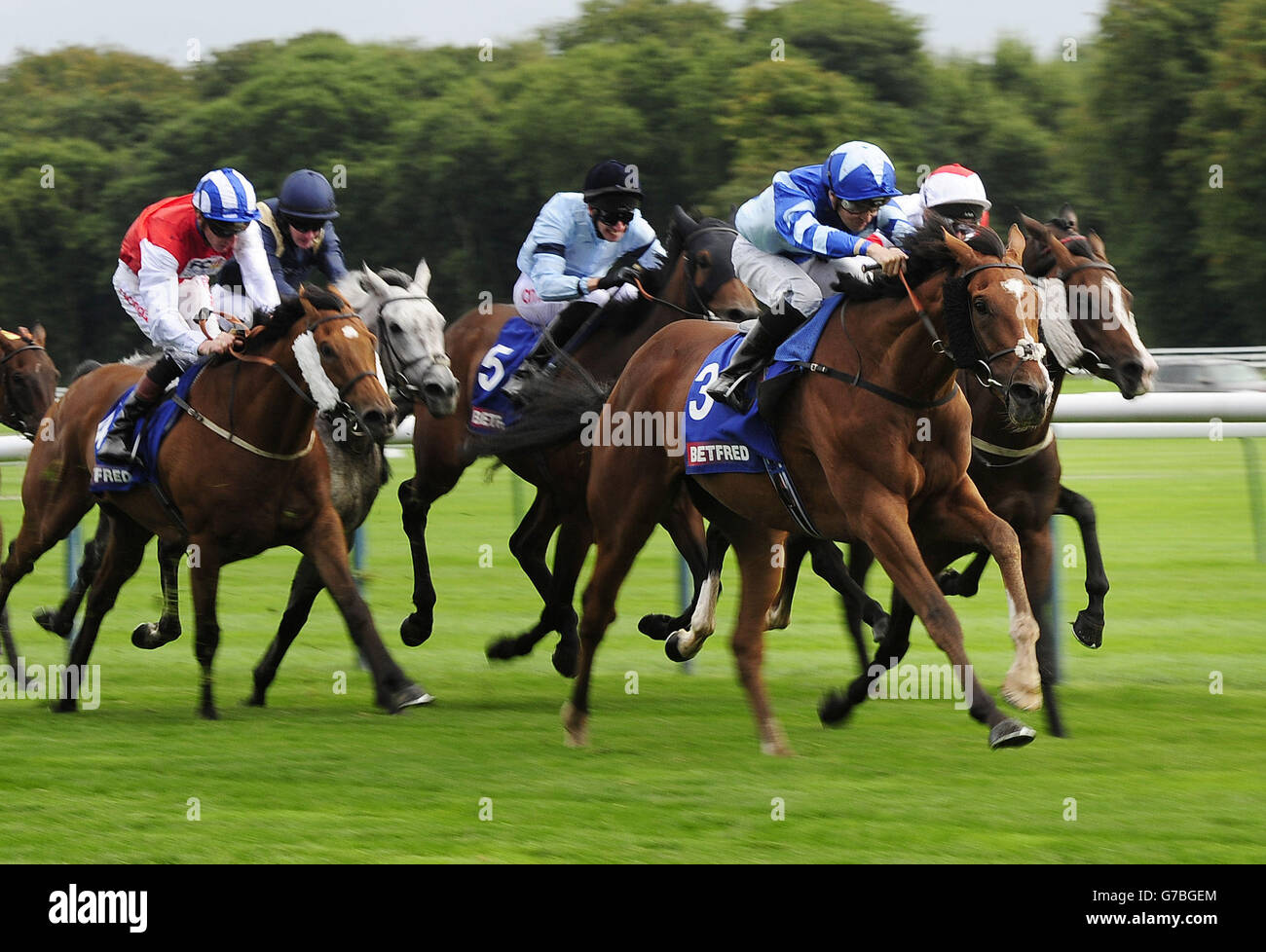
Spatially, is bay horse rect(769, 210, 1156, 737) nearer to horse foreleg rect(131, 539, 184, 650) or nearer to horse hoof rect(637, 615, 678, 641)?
horse hoof rect(637, 615, 678, 641)

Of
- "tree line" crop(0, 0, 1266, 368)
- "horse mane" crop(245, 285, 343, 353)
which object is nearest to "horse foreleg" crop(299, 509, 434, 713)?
"horse mane" crop(245, 285, 343, 353)

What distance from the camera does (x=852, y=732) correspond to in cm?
648

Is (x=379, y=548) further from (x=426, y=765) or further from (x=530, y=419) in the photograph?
(x=426, y=765)

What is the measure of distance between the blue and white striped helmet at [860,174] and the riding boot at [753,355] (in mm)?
423

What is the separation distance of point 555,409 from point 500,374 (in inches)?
36.6

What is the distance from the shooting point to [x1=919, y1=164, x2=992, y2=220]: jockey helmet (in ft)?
22.6

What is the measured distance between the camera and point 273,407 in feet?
22.3

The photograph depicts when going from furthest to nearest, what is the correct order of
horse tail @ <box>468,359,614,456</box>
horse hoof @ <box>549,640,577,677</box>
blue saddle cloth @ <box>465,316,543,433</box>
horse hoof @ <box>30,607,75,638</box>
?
blue saddle cloth @ <box>465,316,543,433</box> → horse hoof @ <box>30,607,75,638</box> → horse hoof @ <box>549,640,577,677</box> → horse tail @ <box>468,359,614,456</box>

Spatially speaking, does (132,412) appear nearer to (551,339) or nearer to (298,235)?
(298,235)

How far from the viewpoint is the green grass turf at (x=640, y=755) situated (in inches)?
187

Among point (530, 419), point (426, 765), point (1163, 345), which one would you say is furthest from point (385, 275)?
point (1163, 345)

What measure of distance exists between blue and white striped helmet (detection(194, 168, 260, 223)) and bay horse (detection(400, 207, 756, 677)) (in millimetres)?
1354

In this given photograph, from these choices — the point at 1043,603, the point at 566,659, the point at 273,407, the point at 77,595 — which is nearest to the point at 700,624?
the point at 566,659

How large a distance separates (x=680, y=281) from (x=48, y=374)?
3231 millimetres
